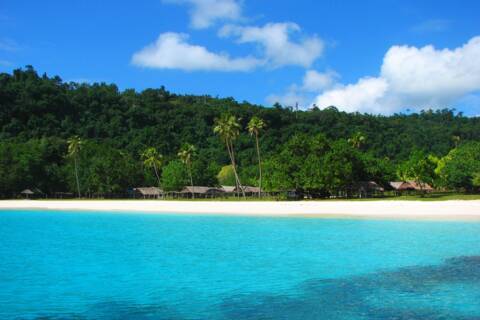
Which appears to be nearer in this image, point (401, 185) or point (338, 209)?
point (338, 209)

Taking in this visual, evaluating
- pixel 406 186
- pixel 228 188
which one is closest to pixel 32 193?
pixel 228 188

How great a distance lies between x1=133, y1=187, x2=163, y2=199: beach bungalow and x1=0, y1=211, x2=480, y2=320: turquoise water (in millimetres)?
57737

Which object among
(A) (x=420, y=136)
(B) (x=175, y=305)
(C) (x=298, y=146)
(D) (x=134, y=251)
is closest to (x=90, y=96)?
(C) (x=298, y=146)

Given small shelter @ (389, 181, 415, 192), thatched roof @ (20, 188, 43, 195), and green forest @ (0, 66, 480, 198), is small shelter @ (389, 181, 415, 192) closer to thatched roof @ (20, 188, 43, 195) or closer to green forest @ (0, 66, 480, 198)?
green forest @ (0, 66, 480, 198)

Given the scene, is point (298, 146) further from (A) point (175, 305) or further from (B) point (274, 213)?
(A) point (175, 305)

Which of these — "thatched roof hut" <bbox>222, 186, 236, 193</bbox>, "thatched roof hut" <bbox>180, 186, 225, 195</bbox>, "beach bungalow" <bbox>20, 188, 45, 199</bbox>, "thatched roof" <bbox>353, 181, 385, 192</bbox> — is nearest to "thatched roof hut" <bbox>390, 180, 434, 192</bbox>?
"thatched roof" <bbox>353, 181, 385, 192</bbox>

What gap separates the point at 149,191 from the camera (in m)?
85.6

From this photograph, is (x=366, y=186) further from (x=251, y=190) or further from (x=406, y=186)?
(x=251, y=190)

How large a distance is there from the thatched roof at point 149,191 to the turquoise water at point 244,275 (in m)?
57.6

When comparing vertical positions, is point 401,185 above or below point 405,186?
above

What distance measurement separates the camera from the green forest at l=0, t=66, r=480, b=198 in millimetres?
66562

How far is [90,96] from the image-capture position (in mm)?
123688

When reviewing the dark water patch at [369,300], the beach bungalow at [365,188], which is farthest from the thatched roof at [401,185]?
the dark water patch at [369,300]

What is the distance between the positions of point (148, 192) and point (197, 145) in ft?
109
